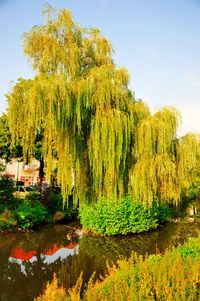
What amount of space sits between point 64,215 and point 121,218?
17.0ft

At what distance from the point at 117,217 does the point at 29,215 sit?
4414 millimetres

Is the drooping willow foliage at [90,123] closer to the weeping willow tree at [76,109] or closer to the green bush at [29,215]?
the weeping willow tree at [76,109]

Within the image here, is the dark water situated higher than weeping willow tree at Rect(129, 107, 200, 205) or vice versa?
weeping willow tree at Rect(129, 107, 200, 205)

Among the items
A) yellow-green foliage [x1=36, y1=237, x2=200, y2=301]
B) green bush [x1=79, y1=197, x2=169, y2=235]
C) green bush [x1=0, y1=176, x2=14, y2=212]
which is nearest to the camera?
yellow-green foliage [x1=36, y1=237, x2=200, y2=301]

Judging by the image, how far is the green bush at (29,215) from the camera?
49.6ft

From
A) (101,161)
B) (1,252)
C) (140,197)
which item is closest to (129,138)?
(101,161)

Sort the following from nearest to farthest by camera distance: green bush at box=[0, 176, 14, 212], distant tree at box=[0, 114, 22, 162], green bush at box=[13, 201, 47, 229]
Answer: green bush at box=[13, 201, 47, 229]
green bush at box=[0, 176, 14, 212]
distant tree at box=[0, 114, 22, 162]

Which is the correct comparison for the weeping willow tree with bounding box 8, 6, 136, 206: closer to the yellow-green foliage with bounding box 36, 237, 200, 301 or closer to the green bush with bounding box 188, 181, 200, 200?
the green bush with bounding box 188, 181, 200, 200

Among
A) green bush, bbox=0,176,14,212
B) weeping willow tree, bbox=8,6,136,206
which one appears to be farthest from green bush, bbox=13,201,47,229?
weeping willow tree, bbox=8,6,136,206

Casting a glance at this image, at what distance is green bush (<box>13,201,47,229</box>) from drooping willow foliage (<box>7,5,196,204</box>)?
8.32 ft

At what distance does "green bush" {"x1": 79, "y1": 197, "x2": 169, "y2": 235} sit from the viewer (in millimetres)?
13922

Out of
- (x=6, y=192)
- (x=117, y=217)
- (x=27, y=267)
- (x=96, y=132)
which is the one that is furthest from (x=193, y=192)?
(x=27, y=267)

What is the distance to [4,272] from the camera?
30.1ft

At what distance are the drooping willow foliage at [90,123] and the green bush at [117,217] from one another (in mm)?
383
